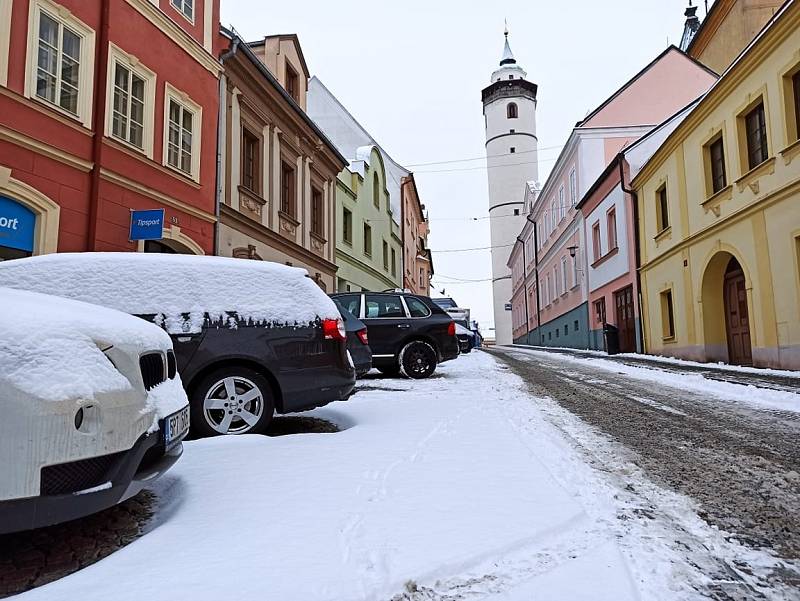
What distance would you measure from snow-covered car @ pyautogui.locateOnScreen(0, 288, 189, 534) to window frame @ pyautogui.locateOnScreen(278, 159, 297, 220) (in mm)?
14361

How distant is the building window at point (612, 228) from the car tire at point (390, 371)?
43.9 ft

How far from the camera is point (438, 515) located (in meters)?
2.78

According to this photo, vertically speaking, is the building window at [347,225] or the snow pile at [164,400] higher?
the building window at [347,225]

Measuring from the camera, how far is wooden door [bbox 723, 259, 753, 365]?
1333cm

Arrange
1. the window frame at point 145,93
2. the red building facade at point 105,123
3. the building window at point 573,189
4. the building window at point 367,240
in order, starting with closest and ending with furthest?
the red building facade at point 105,123 < the window frame at point 145,93 < the building window at point 367,240 < the building window at point 573,189

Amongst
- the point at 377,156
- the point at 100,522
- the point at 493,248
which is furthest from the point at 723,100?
the point at 493,248

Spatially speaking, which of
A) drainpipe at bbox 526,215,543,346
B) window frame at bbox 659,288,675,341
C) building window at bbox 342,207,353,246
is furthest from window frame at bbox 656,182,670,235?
drainpipe at bbox 526,215,543,346

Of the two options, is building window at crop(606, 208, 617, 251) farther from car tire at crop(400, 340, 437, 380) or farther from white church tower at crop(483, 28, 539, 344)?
white church tower at crop(483, 28, 539, 344)

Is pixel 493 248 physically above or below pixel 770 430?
above

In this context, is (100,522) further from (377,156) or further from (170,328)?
(377,156)

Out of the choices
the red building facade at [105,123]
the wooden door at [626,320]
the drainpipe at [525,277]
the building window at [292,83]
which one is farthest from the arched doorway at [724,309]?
the drainpipe at [525,277]

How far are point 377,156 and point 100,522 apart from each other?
88.0 feet

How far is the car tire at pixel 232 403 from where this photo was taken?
15.7 ft

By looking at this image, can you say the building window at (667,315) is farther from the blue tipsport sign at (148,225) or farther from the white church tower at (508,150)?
the white church tower at (508,150)
